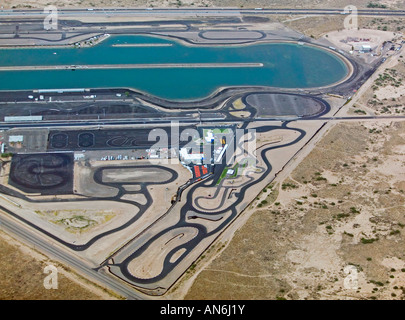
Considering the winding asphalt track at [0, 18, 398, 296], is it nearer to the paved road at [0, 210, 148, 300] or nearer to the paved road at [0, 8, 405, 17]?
the paved road at [0, 210, 148, 300]

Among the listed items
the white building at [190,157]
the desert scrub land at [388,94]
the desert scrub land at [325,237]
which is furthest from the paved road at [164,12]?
the desert scrub land at [325,237]

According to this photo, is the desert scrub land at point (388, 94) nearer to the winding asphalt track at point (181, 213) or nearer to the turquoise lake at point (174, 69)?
the turquoise lake at point (174, 69)

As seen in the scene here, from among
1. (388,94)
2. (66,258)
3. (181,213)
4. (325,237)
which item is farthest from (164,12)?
(325,237)

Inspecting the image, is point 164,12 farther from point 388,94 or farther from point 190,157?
A: point 190,157

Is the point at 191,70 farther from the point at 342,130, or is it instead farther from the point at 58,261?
the point at 58,261

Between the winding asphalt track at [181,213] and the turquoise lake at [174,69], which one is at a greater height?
the turquoise lake at [174,69]

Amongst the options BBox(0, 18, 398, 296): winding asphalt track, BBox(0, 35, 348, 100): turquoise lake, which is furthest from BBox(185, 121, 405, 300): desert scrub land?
BBox(0, 35, 348, 100): turquoise lake
